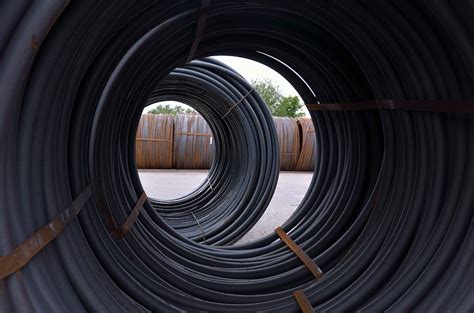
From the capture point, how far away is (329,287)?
1.79 metres

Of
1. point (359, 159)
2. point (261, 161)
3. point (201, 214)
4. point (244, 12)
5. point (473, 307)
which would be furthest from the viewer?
point (201, 214)

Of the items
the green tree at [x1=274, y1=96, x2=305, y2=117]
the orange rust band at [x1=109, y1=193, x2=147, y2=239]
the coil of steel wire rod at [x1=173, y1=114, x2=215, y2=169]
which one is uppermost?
the green tree at [x1=274, y1=96, x2=305, y2=117]

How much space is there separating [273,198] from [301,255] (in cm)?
387

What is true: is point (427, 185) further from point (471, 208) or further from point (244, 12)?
point (244, 12)

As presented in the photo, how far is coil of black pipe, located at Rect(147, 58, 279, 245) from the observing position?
137 inches

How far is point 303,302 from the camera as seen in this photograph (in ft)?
5.67

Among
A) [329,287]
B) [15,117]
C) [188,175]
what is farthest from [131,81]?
[188,175]

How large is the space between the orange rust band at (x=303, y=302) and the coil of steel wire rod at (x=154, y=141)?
27.1 ft

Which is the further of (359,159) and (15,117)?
(359,159)

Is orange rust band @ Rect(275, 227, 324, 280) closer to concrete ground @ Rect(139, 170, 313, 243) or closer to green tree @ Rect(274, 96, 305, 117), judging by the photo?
concrete ground @ Rect(139, 170, 313, 243)

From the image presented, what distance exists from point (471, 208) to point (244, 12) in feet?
4.37

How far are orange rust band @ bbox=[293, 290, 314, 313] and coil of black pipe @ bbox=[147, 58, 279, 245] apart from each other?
5.35 feet

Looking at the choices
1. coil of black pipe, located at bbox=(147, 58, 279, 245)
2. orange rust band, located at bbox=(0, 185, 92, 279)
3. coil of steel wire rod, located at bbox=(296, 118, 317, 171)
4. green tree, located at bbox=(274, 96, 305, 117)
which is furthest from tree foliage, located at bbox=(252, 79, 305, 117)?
orange rust band, located at bbox=(0, 185, 92, 279)

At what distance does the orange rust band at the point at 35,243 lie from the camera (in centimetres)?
78
